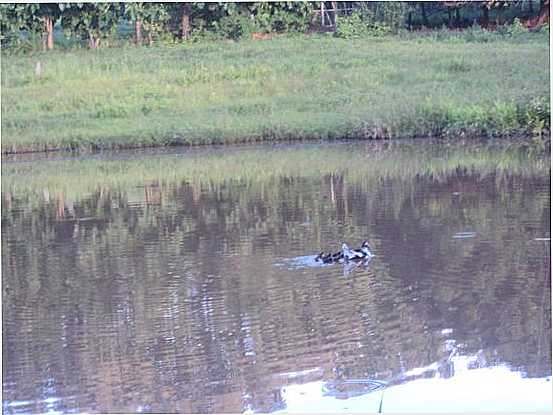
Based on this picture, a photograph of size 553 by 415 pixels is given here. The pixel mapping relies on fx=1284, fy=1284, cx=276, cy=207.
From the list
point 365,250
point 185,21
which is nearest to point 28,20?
point 185,21

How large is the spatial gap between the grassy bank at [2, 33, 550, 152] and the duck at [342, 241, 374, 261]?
32.6 feet

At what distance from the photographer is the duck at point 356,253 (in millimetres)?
10391

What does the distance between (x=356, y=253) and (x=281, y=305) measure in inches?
65.0

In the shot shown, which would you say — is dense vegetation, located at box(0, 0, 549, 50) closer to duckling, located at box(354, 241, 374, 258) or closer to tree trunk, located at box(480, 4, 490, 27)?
tree trunk, located at box(480, 4, 490, 27)

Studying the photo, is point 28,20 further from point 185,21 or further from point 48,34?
point 185,21

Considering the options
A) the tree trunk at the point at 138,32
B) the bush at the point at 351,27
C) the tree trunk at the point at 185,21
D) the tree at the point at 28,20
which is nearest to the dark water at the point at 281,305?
the tree at the point at 28,20

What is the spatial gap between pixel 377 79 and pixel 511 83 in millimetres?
2755

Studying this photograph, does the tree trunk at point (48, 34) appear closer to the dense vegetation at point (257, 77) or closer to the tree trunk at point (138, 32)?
the dense vegetation at point (257, 77)

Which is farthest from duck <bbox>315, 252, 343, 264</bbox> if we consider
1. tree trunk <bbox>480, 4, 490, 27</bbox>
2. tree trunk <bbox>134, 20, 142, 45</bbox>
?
tree trunk <bbox>480, 4, 490, 27</bbox>

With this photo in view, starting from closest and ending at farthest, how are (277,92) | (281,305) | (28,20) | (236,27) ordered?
(281,305) → (277,92) → (28,20) → (236,27)

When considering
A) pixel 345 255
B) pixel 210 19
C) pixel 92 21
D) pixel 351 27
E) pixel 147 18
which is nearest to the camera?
pixel 345 255

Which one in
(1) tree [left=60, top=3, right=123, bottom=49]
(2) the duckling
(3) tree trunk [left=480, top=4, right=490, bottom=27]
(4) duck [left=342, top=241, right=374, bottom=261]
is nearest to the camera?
(4) duck [left=342, top=241, right=374, bottom=261]

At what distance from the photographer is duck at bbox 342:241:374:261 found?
34.1 ft

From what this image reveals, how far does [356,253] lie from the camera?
1045 cm
